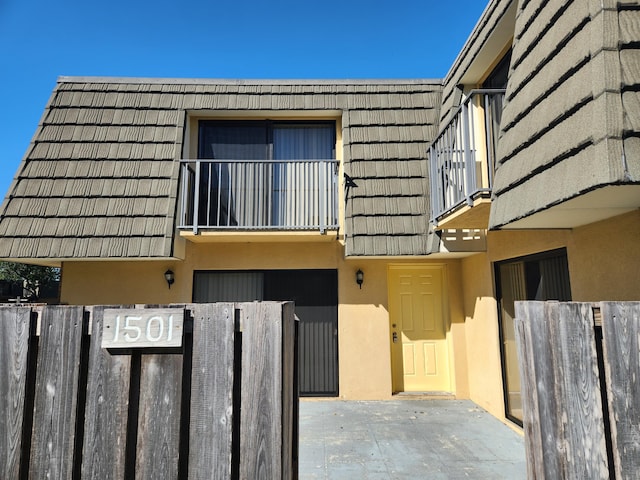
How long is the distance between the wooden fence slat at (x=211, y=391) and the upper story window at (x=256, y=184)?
4.49 metres

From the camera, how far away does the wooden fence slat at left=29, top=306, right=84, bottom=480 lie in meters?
1.63

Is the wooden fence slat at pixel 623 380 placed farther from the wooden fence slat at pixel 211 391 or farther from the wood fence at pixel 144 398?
the wooden fence slat at pixel 211 391

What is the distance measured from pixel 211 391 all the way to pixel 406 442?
3702mm

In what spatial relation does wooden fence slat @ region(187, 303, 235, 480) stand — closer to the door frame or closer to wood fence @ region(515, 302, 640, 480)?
wood fence @ region(515, 302, 640, 480)

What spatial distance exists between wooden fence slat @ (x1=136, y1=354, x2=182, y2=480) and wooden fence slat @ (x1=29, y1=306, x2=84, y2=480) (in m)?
0.33

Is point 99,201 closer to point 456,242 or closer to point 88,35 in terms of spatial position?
point 88,35

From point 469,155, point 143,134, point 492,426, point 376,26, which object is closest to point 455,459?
point 492,426

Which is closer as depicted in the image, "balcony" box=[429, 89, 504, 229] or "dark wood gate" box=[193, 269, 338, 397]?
"balcony" box=[429, 89, 504, 229]

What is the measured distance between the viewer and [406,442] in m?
4.44

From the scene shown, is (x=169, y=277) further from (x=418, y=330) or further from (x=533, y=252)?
(x=533, y=252)

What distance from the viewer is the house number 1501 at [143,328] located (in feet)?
5.39

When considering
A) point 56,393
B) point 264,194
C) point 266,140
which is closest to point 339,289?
point 264,194

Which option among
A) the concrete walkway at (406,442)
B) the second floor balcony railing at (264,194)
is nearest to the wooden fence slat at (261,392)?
the concrete walkway at (406,442)

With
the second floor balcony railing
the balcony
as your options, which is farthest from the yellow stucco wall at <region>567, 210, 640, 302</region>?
→ the second floor balcony railing
